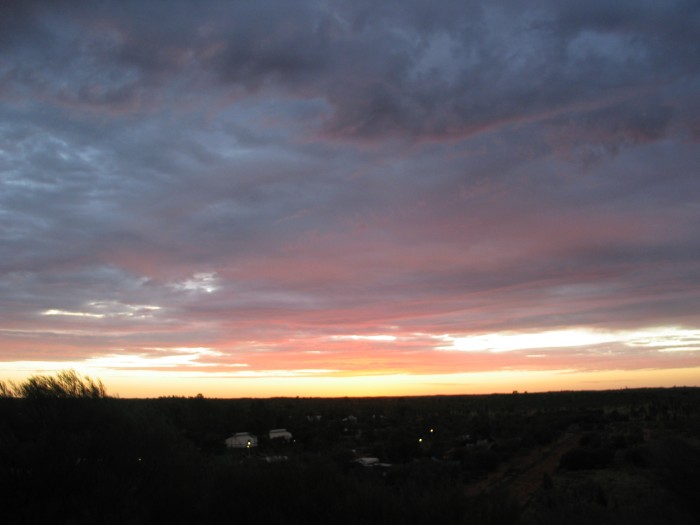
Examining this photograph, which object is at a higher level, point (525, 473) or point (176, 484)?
point (176, 484)

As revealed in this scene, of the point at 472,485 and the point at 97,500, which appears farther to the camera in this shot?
the point at 472,485

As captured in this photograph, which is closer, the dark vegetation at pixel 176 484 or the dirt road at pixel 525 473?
the dark vegetation at pixel 176 484

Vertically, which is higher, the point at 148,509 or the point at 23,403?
the point at 23,403

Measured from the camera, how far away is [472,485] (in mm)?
25953

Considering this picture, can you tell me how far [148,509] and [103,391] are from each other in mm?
4301

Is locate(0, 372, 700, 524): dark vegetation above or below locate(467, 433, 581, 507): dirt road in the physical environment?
above

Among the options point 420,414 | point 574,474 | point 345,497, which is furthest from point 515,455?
point 420,414

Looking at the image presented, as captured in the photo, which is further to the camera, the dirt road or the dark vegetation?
the dirt road

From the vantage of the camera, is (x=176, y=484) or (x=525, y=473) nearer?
(x=176, y=484)

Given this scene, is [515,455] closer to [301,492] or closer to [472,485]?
[472,485]

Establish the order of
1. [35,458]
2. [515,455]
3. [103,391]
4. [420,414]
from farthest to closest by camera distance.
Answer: [420,414], [515,455], [103,391], [35,458]

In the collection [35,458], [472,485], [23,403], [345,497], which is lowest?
[472,485]

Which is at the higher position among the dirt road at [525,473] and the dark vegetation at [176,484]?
the dark vegetation at [176,484]

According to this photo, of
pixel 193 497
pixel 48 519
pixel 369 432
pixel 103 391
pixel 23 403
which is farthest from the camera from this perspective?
pixel 369 432
